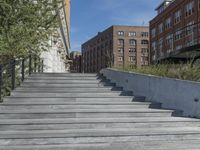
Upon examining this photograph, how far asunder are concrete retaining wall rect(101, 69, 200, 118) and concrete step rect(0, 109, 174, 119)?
0.61 m

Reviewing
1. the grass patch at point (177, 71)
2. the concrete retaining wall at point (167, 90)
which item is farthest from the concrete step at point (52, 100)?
the grass patch at point (177, 71)

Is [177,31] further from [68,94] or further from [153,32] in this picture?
[153,32]

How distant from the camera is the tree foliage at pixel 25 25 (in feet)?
42.4

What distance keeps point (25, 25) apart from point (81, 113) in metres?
5.76

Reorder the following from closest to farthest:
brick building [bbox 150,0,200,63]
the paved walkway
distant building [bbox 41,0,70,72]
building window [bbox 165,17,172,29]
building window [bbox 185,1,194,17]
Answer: the paved walkway, brick building [bbox 150,0,200,63], distant building [bbox 41,0,70,72], building window [bbox 185,1,194,17], building window [bbox 165,17,172,29]

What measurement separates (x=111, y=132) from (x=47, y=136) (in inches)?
54.8

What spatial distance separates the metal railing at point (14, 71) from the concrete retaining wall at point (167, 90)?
3.66 meters

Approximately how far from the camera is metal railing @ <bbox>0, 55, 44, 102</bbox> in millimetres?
11180

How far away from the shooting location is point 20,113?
29.9ft

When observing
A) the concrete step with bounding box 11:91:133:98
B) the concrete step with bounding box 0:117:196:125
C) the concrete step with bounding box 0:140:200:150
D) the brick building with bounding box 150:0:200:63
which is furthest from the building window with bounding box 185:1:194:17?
the concrete step with bounding box 0:140:200:150

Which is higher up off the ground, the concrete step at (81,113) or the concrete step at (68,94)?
the concrete step at (68,94)

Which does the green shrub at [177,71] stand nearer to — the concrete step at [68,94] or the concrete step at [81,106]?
the concrete step at [68,94]

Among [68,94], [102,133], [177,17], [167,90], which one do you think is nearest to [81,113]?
[102,133]

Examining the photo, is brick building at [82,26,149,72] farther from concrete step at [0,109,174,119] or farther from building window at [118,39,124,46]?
concrete step at [0,109,174,119]
